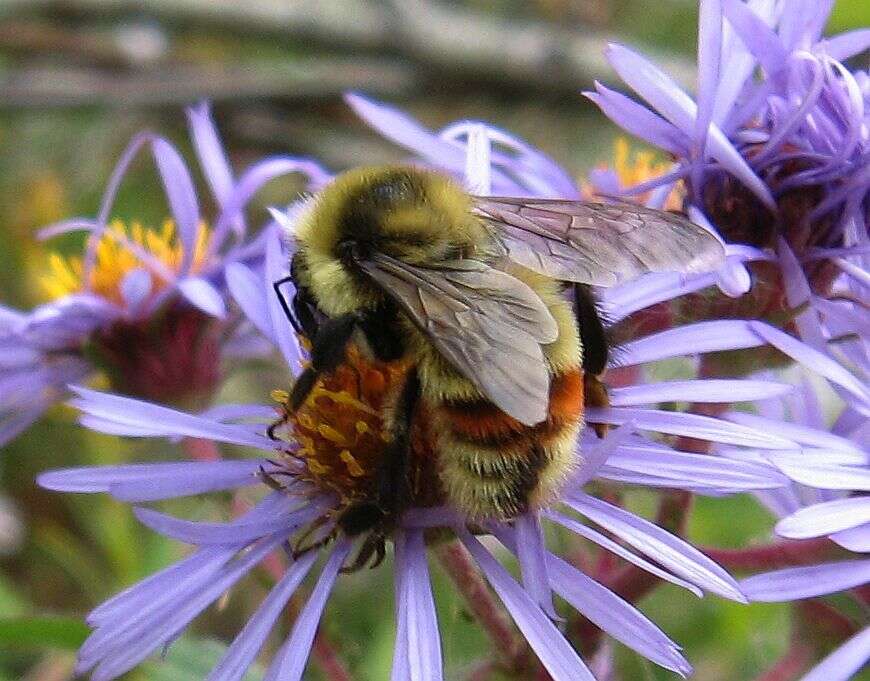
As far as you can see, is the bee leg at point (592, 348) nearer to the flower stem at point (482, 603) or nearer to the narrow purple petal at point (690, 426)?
the narrow purple petal at point (690, 426)

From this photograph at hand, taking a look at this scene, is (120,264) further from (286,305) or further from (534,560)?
(534,560)

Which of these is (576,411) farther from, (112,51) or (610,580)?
(112,51)

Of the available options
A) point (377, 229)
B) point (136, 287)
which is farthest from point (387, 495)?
point (136, 287)

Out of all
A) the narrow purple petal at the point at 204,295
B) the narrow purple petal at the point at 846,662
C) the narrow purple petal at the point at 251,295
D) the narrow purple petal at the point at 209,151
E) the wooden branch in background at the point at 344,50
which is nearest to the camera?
the narrow purple petal at the point at 846,662

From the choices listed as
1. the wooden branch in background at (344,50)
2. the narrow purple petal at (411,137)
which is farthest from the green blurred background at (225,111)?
the narrow purple petal at (411,137)

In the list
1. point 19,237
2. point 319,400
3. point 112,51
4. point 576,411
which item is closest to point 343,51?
point 112,51

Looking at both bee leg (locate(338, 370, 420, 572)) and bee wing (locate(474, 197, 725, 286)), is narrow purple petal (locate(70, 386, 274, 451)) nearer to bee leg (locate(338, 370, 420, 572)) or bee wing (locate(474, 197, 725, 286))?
bee leg (locate(338, 370, 420, 572))
